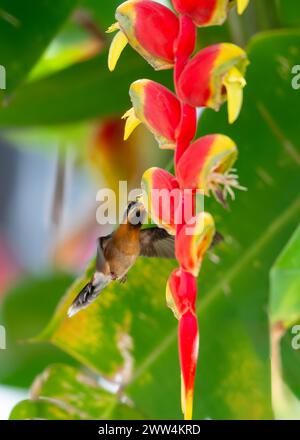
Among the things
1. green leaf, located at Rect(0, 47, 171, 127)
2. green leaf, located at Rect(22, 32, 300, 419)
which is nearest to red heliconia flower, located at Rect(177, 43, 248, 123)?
green leaf, located at Rect(22, 32, 300, 419)

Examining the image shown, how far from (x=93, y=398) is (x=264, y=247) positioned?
0.15 meters

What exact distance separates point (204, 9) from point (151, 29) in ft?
0.07

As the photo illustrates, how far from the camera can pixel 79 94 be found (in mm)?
677

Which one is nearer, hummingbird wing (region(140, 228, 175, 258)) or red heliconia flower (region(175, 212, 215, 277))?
red heliconia flower (region(175, 212, 215, 277))

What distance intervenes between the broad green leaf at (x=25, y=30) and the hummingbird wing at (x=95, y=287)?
169mm

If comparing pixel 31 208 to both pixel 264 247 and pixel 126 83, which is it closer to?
pixel 126 83

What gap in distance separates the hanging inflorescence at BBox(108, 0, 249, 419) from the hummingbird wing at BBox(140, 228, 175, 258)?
119 millimetres

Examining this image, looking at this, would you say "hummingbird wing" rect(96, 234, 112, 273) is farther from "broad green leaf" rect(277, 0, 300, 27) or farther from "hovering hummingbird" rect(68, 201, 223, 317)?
"broad green leaf" rect(277, 0, 300, 27)

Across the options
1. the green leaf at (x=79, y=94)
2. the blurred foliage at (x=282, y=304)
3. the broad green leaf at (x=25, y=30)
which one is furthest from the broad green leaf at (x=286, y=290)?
the green leaf at (x=79, y=94)

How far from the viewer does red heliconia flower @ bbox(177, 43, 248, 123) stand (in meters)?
0.26

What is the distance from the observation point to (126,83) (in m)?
0.66

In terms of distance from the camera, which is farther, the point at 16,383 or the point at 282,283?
the point at 16,383

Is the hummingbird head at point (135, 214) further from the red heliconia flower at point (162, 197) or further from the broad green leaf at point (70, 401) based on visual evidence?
the broad green leaf at point (70, 401)

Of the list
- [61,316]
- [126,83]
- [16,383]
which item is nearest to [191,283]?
[61,316]
